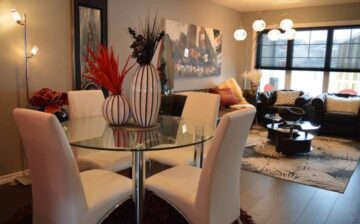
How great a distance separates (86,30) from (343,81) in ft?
17.4

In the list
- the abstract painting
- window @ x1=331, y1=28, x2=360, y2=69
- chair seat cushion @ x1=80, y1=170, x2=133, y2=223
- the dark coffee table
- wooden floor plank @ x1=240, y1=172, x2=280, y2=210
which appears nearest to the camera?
chair seat cushion @ x1=80, y1=170, x2=133, y2=223

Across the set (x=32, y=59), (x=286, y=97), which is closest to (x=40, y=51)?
(x=32, y=59)

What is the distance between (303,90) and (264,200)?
4506mm

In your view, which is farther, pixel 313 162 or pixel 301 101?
pixel 301 101

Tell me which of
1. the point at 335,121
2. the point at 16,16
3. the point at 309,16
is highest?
the point at 309,16

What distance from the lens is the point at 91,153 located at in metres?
2.65

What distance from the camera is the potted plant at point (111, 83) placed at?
7.02ft

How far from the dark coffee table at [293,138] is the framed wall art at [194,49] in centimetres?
187

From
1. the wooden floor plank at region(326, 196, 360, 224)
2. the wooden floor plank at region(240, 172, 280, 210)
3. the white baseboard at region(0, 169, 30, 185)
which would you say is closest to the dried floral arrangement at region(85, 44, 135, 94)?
the wooden floor plank at region(240, 172, 280, 210)

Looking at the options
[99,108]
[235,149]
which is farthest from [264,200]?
[99,108]

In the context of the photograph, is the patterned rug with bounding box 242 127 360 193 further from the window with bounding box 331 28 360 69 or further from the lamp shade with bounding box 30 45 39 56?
the lamp shade with bounding box 30 45 39 56

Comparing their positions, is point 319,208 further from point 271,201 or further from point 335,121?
point 335,121

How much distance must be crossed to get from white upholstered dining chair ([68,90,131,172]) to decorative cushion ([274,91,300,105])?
437cm

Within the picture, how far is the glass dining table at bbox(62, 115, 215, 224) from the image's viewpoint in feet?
6.12
